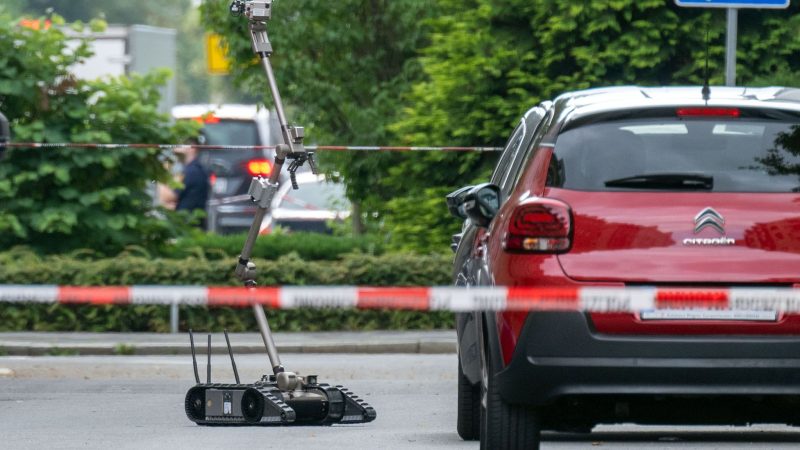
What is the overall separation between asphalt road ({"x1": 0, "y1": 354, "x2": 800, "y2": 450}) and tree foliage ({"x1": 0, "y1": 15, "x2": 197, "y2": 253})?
4005 mm

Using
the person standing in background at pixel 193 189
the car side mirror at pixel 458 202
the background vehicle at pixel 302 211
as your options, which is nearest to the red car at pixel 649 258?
the car side mirror at pixel 458 202

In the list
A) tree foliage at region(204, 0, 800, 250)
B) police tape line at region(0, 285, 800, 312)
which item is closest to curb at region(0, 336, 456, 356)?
tree foliage at region(204, 0, 800, 250)

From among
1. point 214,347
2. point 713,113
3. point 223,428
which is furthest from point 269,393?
point 214,347

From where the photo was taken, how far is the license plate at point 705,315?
25.3 ft

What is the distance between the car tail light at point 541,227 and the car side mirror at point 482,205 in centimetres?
71

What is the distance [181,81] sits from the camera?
111 meters

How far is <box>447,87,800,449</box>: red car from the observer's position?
7727 mm

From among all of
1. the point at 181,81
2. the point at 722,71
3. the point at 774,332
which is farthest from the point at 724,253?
the point at 181,81

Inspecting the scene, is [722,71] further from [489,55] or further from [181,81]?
[181,81]

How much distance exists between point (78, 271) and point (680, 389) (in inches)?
508

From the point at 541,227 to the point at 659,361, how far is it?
68 cm

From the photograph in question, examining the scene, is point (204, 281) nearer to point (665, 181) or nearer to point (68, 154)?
point (68, 154)

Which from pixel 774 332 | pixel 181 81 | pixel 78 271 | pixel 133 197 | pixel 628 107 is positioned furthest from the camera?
pixel 181 81

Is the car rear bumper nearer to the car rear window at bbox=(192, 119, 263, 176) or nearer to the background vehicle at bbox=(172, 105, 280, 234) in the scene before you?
the background vehicle at bbox=(172, 105, 280, 234)
